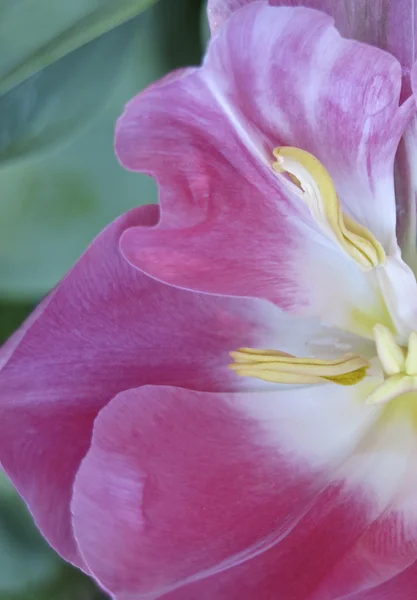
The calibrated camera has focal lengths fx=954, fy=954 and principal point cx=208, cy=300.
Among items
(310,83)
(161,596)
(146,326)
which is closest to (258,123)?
(310,83)

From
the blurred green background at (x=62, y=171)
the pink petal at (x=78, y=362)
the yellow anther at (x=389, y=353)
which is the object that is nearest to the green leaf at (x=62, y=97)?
the blurred green background at (x=62, y=171)

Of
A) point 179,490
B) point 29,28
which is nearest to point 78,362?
point 179,490

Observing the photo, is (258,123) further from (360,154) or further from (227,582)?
(227,582)

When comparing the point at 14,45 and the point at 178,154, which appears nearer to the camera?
the point at 178,154

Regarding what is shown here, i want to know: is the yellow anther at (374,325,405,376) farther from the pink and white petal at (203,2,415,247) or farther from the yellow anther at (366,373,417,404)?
the pink and white petal at (203,2,415,247)

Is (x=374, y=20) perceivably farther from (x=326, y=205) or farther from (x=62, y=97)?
(x=62, y=97)

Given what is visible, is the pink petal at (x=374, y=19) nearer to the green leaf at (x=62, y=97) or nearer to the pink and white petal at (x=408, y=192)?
the pink and white petal at (x=408, y=192)

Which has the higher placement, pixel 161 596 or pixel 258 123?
Answer: pixel 258 123
